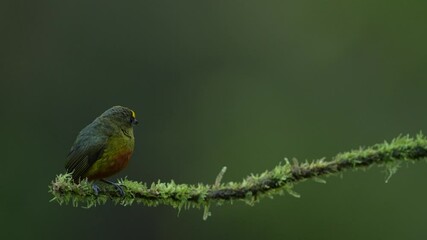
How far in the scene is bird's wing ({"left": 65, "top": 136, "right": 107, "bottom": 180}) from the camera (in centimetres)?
560

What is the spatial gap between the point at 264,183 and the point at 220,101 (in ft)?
68.1

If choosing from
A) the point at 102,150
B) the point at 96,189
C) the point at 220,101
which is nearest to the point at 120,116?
the point at 102,150

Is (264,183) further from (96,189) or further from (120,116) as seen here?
(120,116)

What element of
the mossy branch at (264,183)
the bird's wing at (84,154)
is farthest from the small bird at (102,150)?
the mossy branch at (264,183)

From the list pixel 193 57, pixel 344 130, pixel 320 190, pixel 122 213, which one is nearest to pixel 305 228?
pixel 320 190

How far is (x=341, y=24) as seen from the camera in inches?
949

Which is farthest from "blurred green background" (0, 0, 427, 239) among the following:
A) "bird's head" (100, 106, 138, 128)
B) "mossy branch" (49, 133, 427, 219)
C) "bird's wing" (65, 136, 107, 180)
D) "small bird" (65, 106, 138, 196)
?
"mossy branch" (49, 133, 427, 219)

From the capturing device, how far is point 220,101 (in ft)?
82.1

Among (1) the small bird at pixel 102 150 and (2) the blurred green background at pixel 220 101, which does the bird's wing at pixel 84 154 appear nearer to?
(1) the small bird at pixel 102 150

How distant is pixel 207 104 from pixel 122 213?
4690 mm

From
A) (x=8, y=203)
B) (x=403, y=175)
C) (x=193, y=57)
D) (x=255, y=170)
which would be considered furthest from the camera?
(x=193, y=57)

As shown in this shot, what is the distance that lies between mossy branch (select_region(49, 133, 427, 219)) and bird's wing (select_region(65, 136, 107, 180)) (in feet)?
2.61

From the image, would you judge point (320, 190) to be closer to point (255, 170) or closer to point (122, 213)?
point (255, 170)

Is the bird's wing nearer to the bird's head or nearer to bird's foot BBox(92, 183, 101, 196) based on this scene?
the bird's head
